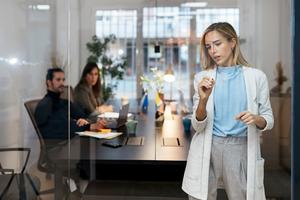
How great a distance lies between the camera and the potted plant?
172 inches

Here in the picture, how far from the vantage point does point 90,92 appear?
3982mm

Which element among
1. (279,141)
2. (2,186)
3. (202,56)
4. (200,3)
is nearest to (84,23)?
(200,3)

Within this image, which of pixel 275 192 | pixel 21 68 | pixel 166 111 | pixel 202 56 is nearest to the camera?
pixel 202 56

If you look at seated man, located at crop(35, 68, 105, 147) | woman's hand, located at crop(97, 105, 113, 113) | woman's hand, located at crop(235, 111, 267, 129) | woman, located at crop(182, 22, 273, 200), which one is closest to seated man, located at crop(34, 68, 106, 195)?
seated man, located at crop(35, 68, 105, 147)

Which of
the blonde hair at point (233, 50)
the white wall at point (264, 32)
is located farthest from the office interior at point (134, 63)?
the blonde hair at point (233, 50)

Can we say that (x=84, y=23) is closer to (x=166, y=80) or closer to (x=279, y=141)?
(x=166, y=80)

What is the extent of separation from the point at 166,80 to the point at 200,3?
98cm

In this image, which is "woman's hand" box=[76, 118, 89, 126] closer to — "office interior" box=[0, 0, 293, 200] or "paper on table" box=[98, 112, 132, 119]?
"office interior" box=[0, 0, 293, 200]

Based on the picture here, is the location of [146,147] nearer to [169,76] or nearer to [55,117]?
[55,117]

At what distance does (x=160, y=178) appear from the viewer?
2.88 meters

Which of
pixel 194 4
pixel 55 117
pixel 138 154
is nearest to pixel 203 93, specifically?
pixel 138 154

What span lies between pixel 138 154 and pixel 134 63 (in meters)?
1.97

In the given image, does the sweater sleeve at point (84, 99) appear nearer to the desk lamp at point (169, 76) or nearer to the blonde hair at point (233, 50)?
the desk lamp at point (169, 76)

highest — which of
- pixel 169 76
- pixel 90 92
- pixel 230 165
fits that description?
pixel 169 76
